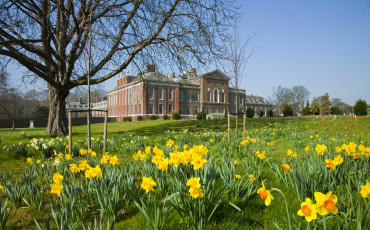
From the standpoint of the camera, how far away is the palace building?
39312mm

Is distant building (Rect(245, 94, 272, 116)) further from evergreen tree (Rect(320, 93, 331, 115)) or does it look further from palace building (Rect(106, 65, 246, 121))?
evergreen tree (Rect(320, 93, 331, 115))

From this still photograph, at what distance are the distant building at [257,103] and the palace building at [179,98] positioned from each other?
9473 mm

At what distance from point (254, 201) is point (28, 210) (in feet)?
7.61

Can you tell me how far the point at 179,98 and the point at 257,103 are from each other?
2948 centimetres

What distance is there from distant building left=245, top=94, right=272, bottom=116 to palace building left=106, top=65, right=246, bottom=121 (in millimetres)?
9473

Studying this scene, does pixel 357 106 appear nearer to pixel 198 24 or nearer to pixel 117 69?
pixel 198 24

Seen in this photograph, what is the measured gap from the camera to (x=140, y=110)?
39.1 m

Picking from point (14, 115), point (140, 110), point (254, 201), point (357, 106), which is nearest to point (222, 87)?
point (140, 110)

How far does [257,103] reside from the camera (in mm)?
62938

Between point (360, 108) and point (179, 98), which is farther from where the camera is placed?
point (179, 98)

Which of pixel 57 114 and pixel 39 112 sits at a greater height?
pixel 39 112

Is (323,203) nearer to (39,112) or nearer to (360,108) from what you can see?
(360,108)

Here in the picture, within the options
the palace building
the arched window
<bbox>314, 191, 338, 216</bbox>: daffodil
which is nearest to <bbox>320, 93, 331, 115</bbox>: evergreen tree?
the palace building

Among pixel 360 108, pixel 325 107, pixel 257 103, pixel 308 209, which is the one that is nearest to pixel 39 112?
pixel 325 107
